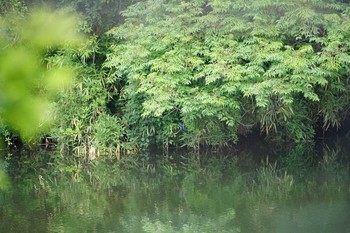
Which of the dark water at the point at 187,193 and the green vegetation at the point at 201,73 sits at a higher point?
the green vegetation at the point at 201,73

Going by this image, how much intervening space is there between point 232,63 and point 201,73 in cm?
52

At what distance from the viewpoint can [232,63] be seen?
25.9 ft

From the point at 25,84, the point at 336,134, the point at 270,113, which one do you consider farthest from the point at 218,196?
the point at 25,84

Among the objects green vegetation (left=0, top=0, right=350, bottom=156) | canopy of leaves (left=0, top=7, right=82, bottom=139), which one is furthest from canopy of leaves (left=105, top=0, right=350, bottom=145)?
canopy of leaves (left=0, top=7, right=82, bottom=139)

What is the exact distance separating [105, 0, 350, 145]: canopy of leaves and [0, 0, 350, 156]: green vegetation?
18 millimetres

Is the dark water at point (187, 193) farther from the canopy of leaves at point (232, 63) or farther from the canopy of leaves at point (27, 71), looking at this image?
the canopy of leaves at point (27, 71)

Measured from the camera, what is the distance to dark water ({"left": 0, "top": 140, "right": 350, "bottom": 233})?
17.6ft

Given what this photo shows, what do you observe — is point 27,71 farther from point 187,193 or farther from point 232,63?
point 232,63

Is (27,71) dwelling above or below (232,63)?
below

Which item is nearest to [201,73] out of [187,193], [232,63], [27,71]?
[232,63]

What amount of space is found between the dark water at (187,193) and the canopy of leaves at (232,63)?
72 centimetres

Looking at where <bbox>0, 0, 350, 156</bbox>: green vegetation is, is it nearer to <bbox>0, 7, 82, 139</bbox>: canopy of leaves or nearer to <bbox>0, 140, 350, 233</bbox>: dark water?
<bbox>0, 140, 350, 233</bbox>: dark water

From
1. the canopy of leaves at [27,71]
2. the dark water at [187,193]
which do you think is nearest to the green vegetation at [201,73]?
the dark water at [187,193]

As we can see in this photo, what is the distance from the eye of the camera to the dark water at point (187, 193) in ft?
17.6
